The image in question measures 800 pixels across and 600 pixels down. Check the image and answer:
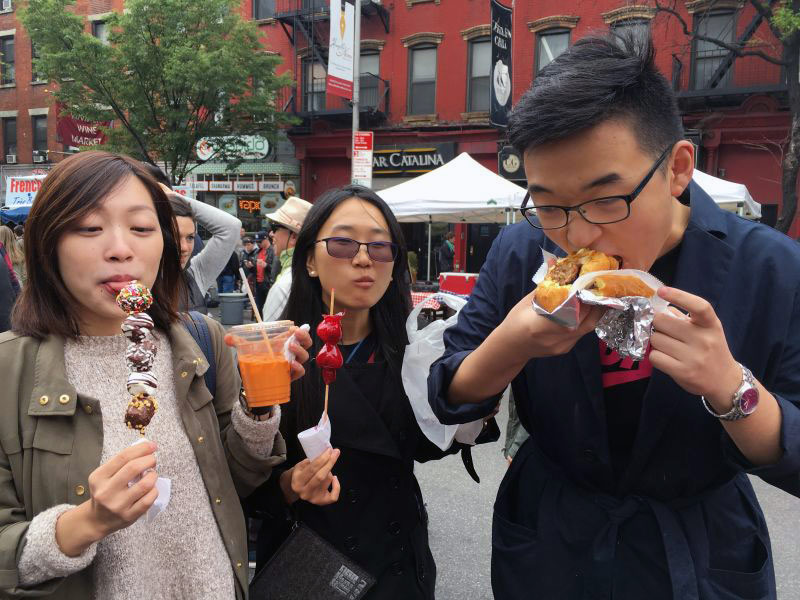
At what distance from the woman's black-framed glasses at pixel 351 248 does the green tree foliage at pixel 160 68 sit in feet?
55.3

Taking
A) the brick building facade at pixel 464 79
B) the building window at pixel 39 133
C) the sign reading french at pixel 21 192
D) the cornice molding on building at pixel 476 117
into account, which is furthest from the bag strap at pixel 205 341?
the building window at pixel 39 133

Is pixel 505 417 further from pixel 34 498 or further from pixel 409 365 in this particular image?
pixel 34 498

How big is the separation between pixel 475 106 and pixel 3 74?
23009mm

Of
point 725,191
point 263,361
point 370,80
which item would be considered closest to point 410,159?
point 370,80

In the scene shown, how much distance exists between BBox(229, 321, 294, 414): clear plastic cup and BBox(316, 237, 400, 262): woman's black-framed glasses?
57 cm

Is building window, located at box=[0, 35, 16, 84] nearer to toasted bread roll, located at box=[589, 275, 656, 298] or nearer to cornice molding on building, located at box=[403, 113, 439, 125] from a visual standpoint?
cornice molding on building, located at box=[403, 113, 439, 125]

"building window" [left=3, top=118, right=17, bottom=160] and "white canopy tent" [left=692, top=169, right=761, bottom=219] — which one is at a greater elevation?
"building window" [left=3, top=118, right=17, bottom=160]

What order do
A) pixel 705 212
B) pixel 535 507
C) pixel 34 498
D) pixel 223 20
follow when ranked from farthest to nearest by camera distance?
pixel 223 20
pixel 535 507
pixel 705 212
pixel 34 498

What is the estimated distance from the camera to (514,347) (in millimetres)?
1425

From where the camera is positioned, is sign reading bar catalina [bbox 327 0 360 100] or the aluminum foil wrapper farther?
sign reading bar catalina [bbox 327 0 360 100]

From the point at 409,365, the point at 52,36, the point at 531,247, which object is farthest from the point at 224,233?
the point at 52,36

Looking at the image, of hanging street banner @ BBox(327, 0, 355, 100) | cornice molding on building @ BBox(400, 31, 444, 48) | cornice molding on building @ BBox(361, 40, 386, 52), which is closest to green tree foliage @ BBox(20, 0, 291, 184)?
A: cornice molding on building @ BBox(361, 40, 386, 52)

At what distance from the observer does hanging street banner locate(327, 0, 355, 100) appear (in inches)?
509

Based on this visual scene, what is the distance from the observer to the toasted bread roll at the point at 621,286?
4.58ft
